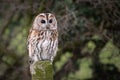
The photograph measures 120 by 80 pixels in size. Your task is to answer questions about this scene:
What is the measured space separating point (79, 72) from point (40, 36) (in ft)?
12.0

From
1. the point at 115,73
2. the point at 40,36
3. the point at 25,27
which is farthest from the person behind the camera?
the point at 115,73

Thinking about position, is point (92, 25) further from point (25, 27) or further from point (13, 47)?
point (13, 47)

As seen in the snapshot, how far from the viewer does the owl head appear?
6.93 metres

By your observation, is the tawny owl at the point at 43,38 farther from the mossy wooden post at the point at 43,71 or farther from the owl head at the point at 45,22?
the mossy wooden post at the point at 43,71

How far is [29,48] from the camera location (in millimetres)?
7242

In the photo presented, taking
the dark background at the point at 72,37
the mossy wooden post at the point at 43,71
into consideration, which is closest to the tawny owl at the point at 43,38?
the dark background at the point at 72,37

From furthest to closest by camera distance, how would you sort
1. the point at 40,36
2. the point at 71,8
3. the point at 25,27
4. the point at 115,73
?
1. the point at 115,73
2. the point at 25,27
3. the point at 71,8
4. the point at 40,36

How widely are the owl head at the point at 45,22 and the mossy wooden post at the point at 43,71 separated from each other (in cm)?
191

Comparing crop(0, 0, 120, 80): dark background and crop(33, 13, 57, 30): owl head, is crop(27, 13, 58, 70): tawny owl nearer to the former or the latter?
crop(33, 13, 57, 30): owl head

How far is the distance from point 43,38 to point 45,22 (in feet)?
0.72

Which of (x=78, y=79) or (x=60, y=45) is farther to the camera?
(x=78, y=79)

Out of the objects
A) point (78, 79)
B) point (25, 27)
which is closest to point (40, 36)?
point (25, 27)

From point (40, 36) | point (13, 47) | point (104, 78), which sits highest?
point (40, 36)

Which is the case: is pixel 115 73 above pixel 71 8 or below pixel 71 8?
below
